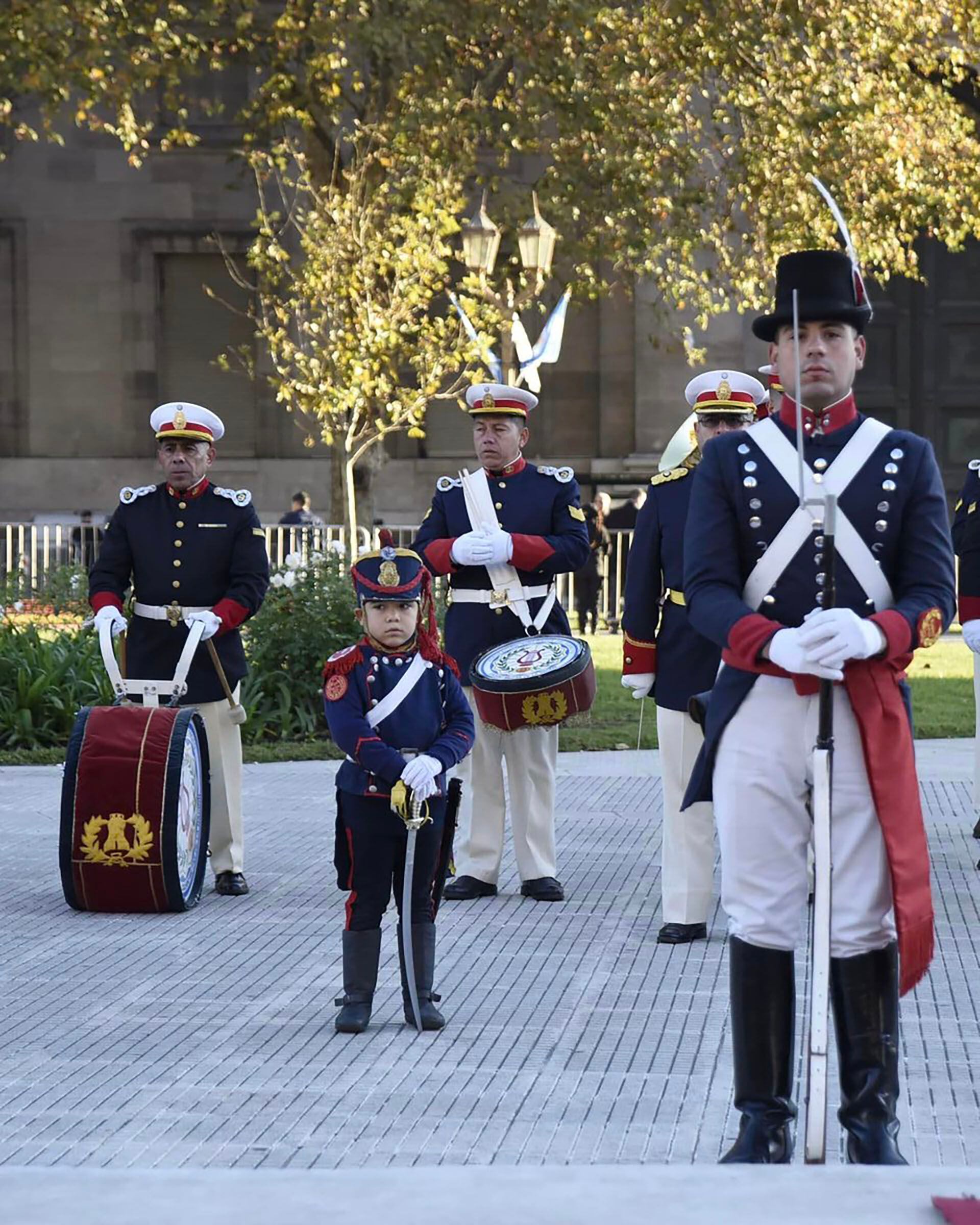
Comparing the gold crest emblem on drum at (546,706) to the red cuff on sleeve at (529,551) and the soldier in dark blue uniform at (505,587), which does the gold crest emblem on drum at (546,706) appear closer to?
the soldier in dark blue uniform at (505,587)

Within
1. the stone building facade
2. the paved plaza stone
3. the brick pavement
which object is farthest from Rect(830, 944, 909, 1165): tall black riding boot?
the stone building facade

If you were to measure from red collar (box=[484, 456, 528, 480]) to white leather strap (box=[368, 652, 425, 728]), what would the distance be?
2664mm

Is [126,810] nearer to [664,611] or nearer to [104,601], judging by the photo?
[104,601]

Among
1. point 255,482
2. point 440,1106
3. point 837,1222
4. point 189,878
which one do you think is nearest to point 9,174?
point 255,482

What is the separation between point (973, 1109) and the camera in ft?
18.3

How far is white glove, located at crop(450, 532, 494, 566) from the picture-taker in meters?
8.67

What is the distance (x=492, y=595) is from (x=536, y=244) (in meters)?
12.8

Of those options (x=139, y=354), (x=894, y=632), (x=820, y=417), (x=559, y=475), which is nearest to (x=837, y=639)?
(x=894, y=632)

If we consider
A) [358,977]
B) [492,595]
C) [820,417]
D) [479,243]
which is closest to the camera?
[820,417]

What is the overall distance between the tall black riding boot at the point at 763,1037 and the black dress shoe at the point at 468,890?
4015 mm

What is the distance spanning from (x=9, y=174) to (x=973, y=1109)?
1183 inches

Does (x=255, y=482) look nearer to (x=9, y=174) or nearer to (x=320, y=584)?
(x=9, y=174)

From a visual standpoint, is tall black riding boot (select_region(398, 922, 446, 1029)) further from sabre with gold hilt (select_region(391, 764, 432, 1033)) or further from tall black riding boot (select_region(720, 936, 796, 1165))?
tall black riding boot (select_region(720, 936, 796, 1165))

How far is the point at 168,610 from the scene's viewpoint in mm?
8867
